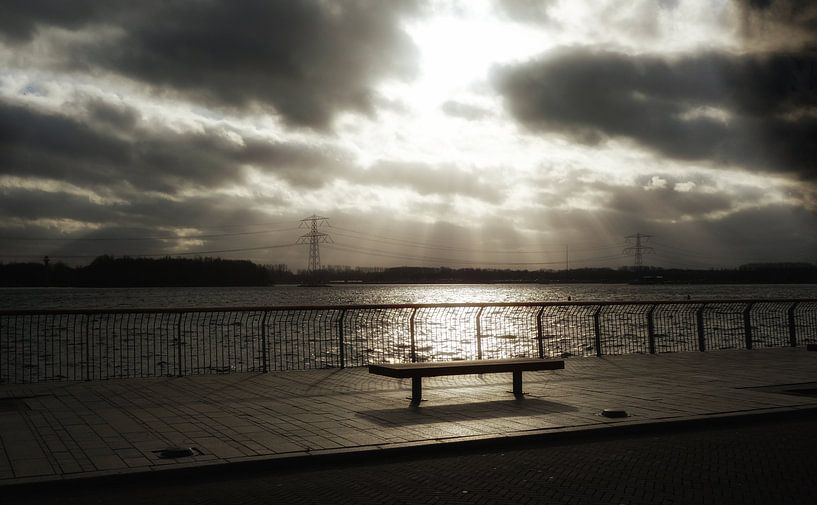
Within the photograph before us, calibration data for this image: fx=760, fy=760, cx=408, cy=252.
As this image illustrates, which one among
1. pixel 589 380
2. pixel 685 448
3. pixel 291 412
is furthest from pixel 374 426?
pixel 589 380

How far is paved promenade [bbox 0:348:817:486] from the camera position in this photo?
7.94m

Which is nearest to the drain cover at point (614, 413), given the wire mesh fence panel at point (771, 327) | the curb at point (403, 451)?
the curb at point (403, 451)

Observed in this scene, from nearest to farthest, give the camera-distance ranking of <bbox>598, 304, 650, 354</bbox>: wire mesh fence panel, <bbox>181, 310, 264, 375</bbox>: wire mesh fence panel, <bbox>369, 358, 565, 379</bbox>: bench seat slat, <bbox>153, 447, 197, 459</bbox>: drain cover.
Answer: <bbox>153, 447, 197, 459</bbox>: drain cover, <bbox>369, 358, 565, 379</bbox>: bench seat slat, <bbox>181, 310, 264, 375</bbox>: wire mesh fence panel, <bbox>598, 304, 650, 354</bbox>: wire mesh fence panel

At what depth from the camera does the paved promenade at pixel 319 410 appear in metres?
7.94

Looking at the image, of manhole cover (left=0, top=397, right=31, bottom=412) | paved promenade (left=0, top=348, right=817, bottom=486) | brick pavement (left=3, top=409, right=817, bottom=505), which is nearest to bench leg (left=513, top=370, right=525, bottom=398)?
paved promenade (left=0, top=348, right=817, bottom=486)

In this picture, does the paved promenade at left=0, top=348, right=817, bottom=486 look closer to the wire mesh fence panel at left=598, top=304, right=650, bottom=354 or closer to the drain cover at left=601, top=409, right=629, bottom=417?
the drain cover at left=601, top=409, right=629, bottom=417

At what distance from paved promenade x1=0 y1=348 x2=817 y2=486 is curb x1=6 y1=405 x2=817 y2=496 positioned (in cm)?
6

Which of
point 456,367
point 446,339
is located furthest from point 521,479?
point 446,339

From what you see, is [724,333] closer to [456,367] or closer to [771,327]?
[771,327]

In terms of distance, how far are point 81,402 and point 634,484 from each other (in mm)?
8383

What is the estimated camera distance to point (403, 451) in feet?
26.8

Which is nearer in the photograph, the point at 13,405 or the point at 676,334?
the point at 13,405

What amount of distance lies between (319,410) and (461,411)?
6.53 ft

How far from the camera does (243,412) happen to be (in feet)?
34.3
